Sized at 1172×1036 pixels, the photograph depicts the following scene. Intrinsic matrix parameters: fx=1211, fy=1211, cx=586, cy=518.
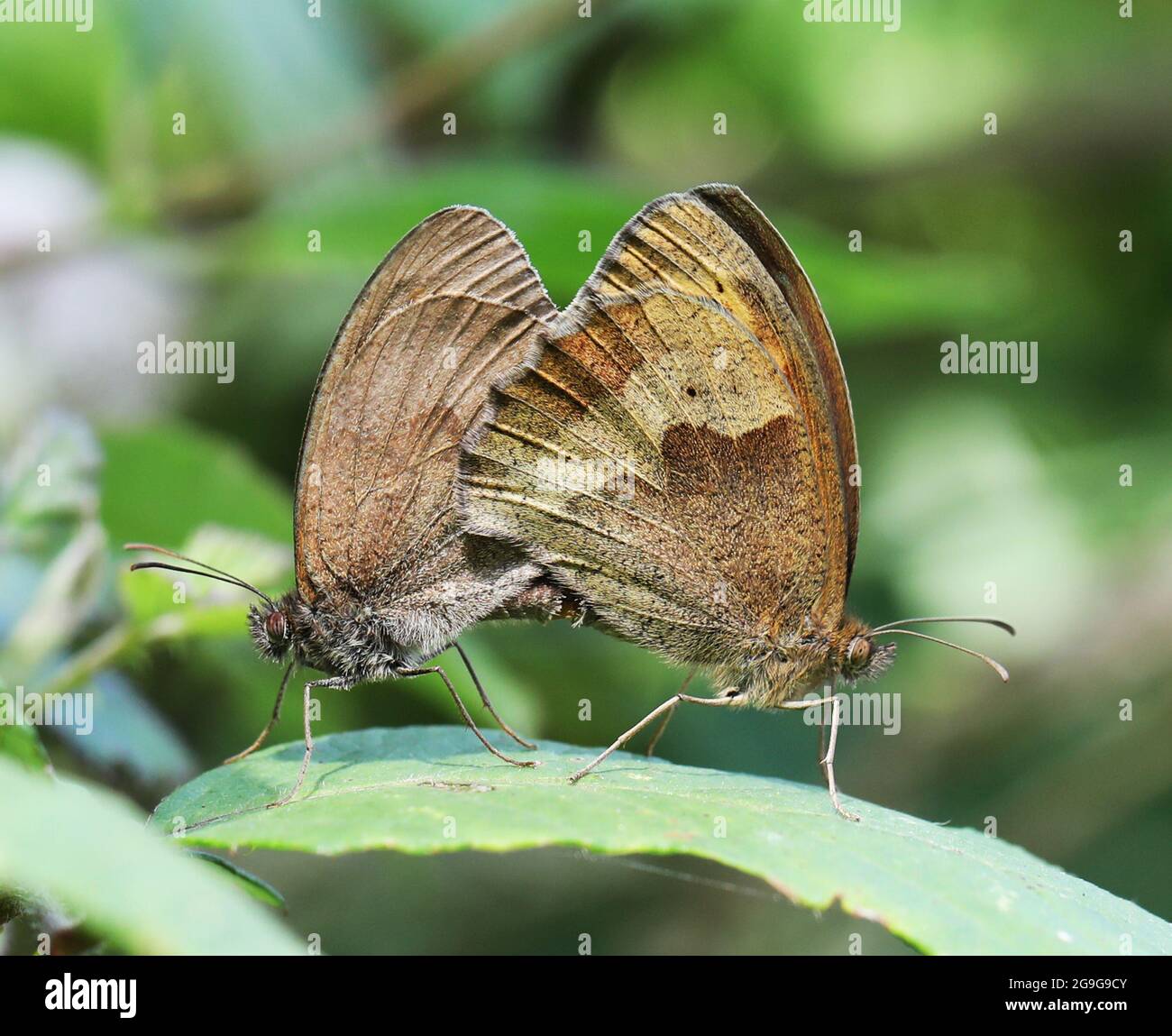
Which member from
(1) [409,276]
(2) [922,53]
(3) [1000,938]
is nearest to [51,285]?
(1) [409,276]

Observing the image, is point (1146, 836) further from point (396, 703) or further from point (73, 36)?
point (73, 36)

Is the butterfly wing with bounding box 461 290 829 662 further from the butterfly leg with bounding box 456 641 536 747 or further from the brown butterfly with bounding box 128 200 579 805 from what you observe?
the butterfly leg with bounding box 456 641 536 747

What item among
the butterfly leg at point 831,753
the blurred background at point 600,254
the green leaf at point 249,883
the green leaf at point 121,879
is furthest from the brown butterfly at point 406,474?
the green leaf at point 121,879

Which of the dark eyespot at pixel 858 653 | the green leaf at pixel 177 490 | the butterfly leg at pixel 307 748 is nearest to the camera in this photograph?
the butterfly leg at pixel 307 748

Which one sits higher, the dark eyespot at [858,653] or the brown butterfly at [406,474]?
the brown butterfly at [406,474]

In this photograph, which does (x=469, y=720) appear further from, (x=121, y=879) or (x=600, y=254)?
(x=121, y=879)

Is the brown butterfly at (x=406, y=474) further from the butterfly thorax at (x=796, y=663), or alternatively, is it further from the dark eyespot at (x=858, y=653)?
the dark eyespot at (x=858, y=653)

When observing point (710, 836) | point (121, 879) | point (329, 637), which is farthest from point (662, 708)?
point (121, 879)

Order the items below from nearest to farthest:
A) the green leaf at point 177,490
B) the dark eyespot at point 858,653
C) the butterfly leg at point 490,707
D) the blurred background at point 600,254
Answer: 1. the butterfly leg at point 490,707
2. the dark eyespot at point 858,653
3. the green leaf at point 177,490
4. the blurred background at point 600,254
